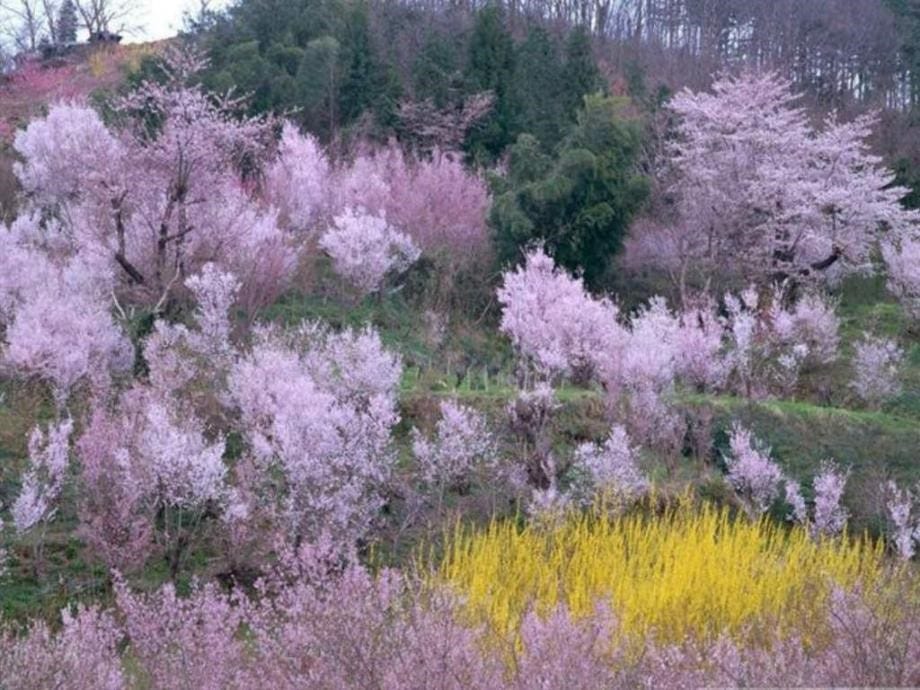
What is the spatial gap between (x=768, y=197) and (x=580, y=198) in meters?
3.86

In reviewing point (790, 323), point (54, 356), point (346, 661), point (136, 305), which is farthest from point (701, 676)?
point (790, 323)

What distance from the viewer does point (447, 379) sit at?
42.4 ft

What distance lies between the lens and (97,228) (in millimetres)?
13164

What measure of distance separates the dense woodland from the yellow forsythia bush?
0.04 metres


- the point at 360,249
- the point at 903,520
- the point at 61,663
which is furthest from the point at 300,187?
the point at 61,663

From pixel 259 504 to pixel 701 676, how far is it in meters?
4.62

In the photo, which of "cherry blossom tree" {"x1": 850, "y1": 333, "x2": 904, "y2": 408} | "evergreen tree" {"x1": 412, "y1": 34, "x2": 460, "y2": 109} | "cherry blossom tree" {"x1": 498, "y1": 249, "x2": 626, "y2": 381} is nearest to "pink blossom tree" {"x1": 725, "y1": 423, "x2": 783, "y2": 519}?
"cherry blossom tree" {"x1": 498, "y1": 249, "x2": 626, "y2": 381}

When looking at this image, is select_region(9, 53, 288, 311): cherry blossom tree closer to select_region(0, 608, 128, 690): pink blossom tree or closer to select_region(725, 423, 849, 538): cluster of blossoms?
select_region(725, 423, 849, 538): cluster of blossoms

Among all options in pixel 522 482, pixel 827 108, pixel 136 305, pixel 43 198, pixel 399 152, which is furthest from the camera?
pixel 827 108

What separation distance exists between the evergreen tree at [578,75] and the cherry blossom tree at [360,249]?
25.0 feet

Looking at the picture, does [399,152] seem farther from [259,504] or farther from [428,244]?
[259,504]

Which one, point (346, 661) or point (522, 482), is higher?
point (346, 661)

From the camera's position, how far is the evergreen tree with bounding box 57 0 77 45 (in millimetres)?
35844

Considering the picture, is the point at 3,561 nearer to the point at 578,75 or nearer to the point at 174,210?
the point at 174,210
